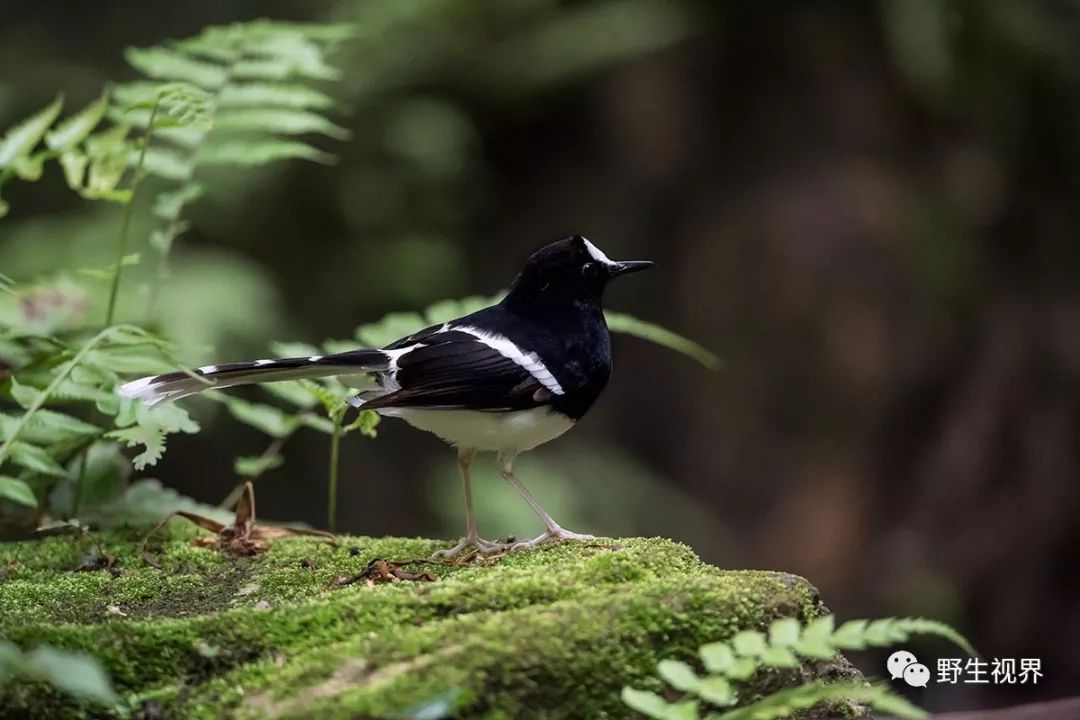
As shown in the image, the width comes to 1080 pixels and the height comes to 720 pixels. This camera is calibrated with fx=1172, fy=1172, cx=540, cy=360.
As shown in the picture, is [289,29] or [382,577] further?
[289,29]

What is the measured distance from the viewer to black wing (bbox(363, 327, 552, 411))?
3424 mm

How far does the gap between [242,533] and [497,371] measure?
0.98 metres

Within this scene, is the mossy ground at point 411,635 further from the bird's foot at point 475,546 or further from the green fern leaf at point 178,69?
A: the green fern leaf at point 178,69

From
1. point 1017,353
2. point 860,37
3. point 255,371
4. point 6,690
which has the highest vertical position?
point 860,37

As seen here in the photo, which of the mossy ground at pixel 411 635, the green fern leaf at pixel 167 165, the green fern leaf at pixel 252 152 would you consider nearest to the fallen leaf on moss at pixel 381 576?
the mossy ground at pixel 411 635

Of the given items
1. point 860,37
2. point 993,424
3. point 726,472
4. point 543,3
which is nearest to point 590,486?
point 726,472

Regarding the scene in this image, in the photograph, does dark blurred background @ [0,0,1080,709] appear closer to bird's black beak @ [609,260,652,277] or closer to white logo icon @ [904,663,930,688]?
bird's black beak @ [609,260,652,277]

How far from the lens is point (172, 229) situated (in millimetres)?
3951

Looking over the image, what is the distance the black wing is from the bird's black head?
38 cm

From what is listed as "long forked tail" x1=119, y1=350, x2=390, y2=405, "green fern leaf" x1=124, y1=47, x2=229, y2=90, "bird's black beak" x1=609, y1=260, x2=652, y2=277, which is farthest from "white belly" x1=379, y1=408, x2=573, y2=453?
"green fern leaf" x1=124, y1=47, x2=229, y2=90

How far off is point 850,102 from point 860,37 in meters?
0.48

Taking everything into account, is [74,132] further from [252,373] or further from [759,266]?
[759,266]

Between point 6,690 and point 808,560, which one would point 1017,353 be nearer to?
point 808,560

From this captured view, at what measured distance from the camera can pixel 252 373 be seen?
3.39m
